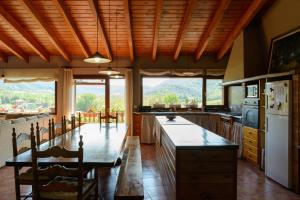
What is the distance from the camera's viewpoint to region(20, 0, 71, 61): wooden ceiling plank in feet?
16.6

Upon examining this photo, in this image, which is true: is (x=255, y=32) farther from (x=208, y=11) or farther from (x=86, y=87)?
(x=86, y=87)

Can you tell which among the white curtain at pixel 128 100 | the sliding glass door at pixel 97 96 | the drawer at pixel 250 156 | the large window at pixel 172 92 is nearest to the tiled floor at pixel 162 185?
the drawer at pixel 250 156

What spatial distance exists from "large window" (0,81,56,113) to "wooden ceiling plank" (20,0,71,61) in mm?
1501

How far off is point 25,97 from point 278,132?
755 cm

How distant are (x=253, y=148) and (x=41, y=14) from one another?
5.34 m

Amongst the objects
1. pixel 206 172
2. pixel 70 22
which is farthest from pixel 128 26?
pixel 206 172

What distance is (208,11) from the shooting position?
5.69 m

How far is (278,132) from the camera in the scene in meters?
4.03

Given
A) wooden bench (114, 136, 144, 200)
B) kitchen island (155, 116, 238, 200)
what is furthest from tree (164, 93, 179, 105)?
kitchen island (155, 116, 238, 200)

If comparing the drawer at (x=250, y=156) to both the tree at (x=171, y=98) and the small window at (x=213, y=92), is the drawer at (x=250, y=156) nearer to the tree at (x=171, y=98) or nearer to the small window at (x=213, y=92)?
the small window at (x=213, y=92)

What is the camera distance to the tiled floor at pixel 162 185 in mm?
3545

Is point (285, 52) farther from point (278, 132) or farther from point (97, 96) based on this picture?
point (97, 96)

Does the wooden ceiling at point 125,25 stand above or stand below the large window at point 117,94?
above

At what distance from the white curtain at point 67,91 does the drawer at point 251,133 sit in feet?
16.8
